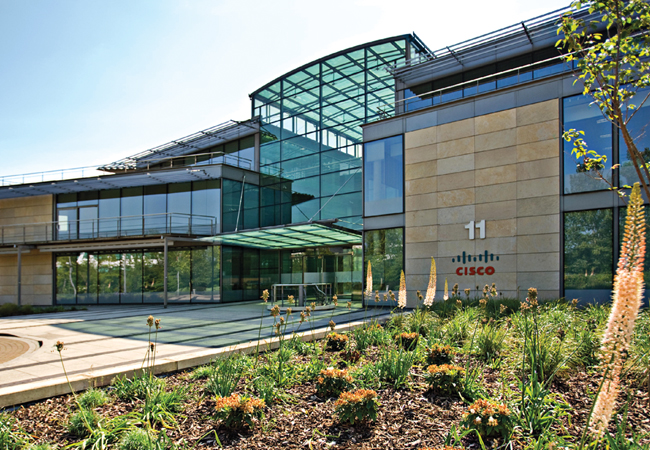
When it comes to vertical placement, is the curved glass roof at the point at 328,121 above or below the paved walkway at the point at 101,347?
above

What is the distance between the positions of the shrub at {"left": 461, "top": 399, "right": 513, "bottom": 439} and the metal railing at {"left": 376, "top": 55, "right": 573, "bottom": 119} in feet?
41.8

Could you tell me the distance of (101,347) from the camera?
9.88 meters

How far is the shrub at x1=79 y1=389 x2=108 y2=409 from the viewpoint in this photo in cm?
485

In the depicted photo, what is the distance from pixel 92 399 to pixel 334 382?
2803mm

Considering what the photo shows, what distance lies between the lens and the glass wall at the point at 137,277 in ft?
78.8

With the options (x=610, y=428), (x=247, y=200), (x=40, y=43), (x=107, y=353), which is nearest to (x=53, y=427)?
(x=107, y=353)

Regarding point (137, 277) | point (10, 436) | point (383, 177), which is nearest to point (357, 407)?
point (10, 436)

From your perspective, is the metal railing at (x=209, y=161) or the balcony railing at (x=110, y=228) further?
the metal railing at (x=209, y=161)

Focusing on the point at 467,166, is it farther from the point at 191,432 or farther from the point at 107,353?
the point at 191,432

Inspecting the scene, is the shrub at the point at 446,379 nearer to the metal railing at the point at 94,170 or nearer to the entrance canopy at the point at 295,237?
the entrance canopy at the point at 295,237

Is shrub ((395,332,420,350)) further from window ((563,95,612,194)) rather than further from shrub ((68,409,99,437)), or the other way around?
window ((563,95,612,194))

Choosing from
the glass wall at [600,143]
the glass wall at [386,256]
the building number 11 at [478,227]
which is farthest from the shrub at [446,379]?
the glass wall at [386,256]

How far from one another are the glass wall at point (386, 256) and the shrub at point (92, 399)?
13.0 meters

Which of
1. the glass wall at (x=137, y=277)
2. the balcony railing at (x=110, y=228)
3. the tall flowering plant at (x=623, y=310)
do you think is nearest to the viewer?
the tall flowering plant at (x=623, y=310)
